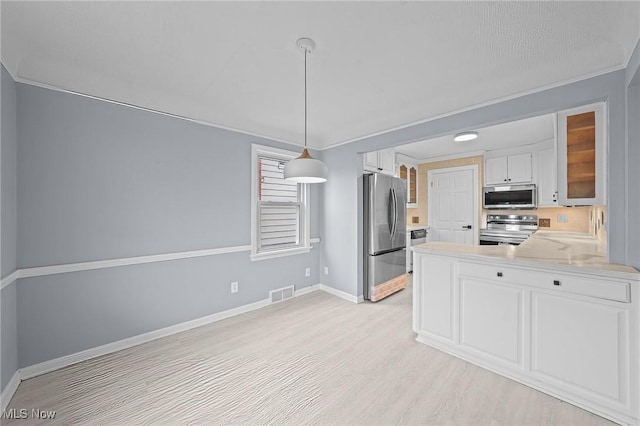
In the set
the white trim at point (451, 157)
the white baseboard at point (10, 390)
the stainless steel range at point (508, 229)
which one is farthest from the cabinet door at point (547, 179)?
the white baseboard at point (10, 390)

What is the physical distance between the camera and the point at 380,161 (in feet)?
13.8

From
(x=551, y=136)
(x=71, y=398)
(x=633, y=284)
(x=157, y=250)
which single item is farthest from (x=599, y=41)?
(x=71, y=398)

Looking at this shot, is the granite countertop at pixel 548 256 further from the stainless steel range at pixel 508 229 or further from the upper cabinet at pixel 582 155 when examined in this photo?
the stainless steel range at pixel 508 229

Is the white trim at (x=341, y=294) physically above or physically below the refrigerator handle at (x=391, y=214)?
below

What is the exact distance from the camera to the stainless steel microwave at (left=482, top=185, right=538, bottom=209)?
15.3 feet

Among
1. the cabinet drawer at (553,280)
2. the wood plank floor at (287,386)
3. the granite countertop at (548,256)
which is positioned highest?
the granite countertop at (548,256)

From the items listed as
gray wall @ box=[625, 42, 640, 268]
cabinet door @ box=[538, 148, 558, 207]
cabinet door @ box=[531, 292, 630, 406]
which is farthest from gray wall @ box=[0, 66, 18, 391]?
cabinet door @ box=[538, 148, 558, 207]

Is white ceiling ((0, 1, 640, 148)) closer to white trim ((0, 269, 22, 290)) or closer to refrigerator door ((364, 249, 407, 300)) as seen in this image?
white trim ((0, 269, 22, 290))

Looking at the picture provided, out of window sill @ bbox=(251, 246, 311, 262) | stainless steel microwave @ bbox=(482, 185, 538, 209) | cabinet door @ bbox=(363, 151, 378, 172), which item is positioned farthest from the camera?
stainless steel microwave @ bbox=(482, 185, 538, 209)

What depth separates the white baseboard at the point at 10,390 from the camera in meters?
1.72

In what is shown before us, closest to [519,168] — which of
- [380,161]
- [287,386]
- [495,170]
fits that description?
[495,170]

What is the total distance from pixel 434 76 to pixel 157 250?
10.2 ft

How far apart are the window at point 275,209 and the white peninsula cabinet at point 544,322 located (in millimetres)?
1966
